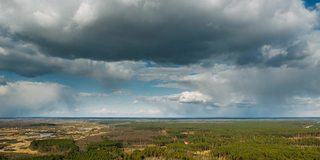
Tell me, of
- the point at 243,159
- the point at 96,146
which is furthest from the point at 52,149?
the point at 243,159

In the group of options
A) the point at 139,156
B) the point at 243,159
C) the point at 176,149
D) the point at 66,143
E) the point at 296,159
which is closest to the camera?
the point at 296,159

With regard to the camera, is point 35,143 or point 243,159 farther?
point 35,143

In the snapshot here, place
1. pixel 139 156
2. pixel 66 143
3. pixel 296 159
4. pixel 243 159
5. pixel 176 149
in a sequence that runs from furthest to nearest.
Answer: pixel 66 143 < pixel 176 149 < pixel 139 156 < pixel 243 159 < pixel 296 159

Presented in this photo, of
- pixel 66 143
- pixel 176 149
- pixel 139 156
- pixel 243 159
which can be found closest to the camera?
Answer: pixel 243 159

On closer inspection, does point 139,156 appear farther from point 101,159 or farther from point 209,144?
point 209,144

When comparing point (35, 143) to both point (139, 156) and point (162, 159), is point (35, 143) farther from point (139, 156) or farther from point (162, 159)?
point (162, 159)

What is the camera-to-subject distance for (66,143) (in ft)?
380

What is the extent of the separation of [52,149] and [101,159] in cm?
3870

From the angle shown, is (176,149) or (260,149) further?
(176,149)

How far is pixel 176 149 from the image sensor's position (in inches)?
4168

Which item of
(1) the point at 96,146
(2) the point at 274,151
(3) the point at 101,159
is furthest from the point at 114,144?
(2) the point at 274,151

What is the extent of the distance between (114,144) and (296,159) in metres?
74.0

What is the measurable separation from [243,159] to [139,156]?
34373mm

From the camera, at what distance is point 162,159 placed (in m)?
91.2
